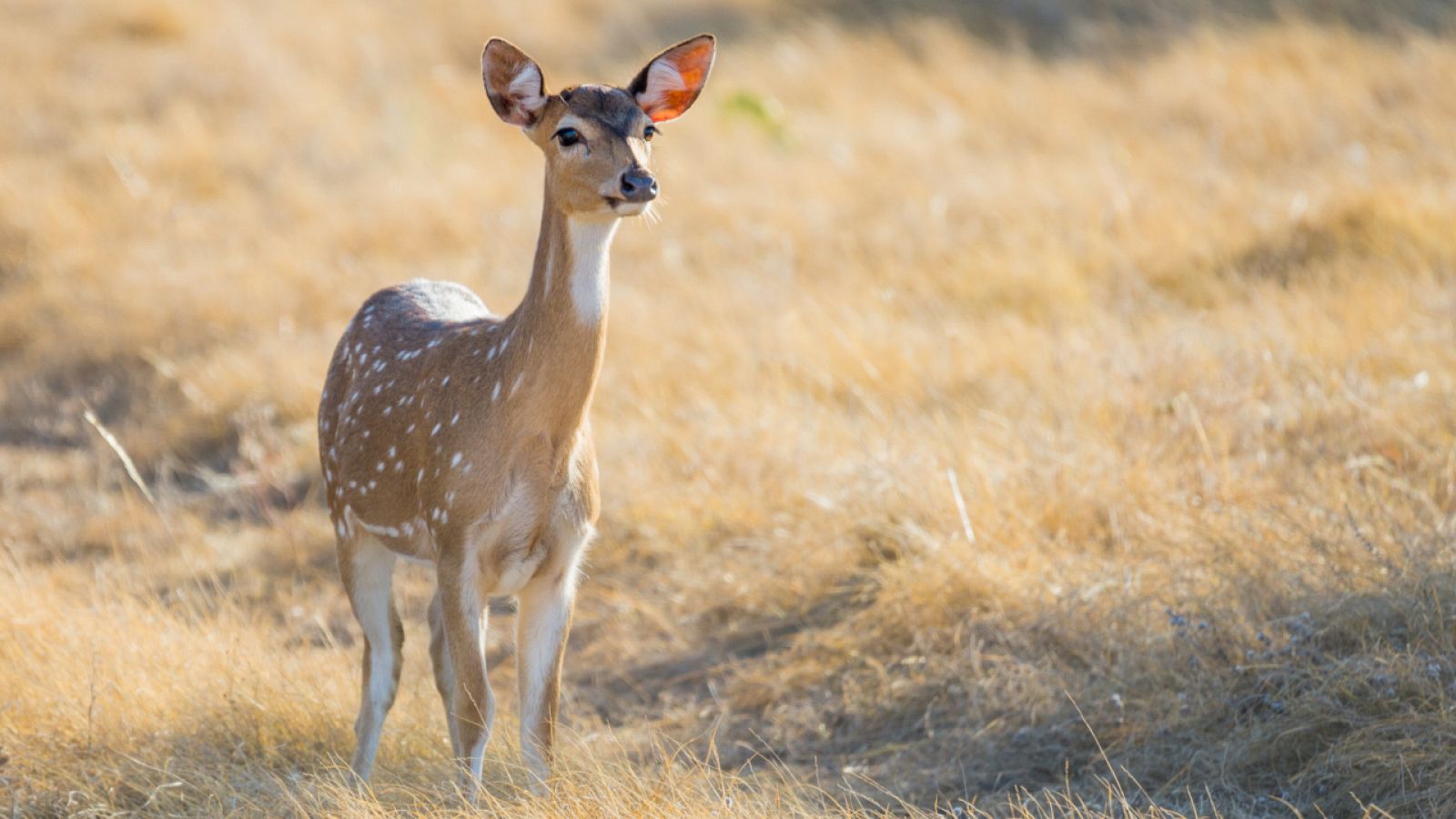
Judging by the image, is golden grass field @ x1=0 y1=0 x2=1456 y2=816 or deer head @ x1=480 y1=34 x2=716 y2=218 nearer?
deer head @ x1=480 y1=34 x2=716 y2=218

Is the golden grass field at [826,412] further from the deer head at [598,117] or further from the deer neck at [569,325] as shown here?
the deer head at [598,117]

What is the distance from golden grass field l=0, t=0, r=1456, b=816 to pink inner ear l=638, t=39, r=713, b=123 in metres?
1.94

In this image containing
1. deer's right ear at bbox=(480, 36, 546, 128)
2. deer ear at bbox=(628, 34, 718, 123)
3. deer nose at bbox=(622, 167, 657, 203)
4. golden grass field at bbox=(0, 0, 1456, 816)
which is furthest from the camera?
golden grass field at bbox=(0, 0, 1456, 816)

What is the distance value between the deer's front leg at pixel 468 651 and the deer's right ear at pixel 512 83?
4.31ft

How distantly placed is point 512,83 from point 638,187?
640 mm

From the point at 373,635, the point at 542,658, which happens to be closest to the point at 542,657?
the point at 542,658

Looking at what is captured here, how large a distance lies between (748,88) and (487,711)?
31.5ft

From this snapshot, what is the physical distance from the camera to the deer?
470 centimetres

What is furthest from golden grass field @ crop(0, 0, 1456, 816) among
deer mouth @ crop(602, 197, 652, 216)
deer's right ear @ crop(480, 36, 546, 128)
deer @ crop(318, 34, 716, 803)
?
deer's right ear @ crop(480, 36, 546, 128)

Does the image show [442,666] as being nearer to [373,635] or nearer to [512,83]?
[373,635]

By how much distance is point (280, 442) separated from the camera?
827 cm

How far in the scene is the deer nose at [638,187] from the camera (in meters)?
4.48

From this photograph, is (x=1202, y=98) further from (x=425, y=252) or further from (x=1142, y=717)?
(x=1142, y=717)

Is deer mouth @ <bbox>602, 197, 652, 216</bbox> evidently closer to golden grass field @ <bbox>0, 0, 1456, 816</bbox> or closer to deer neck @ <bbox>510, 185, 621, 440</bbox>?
deer neck @ <bbox>510, 185, 621, 440</bbox>
